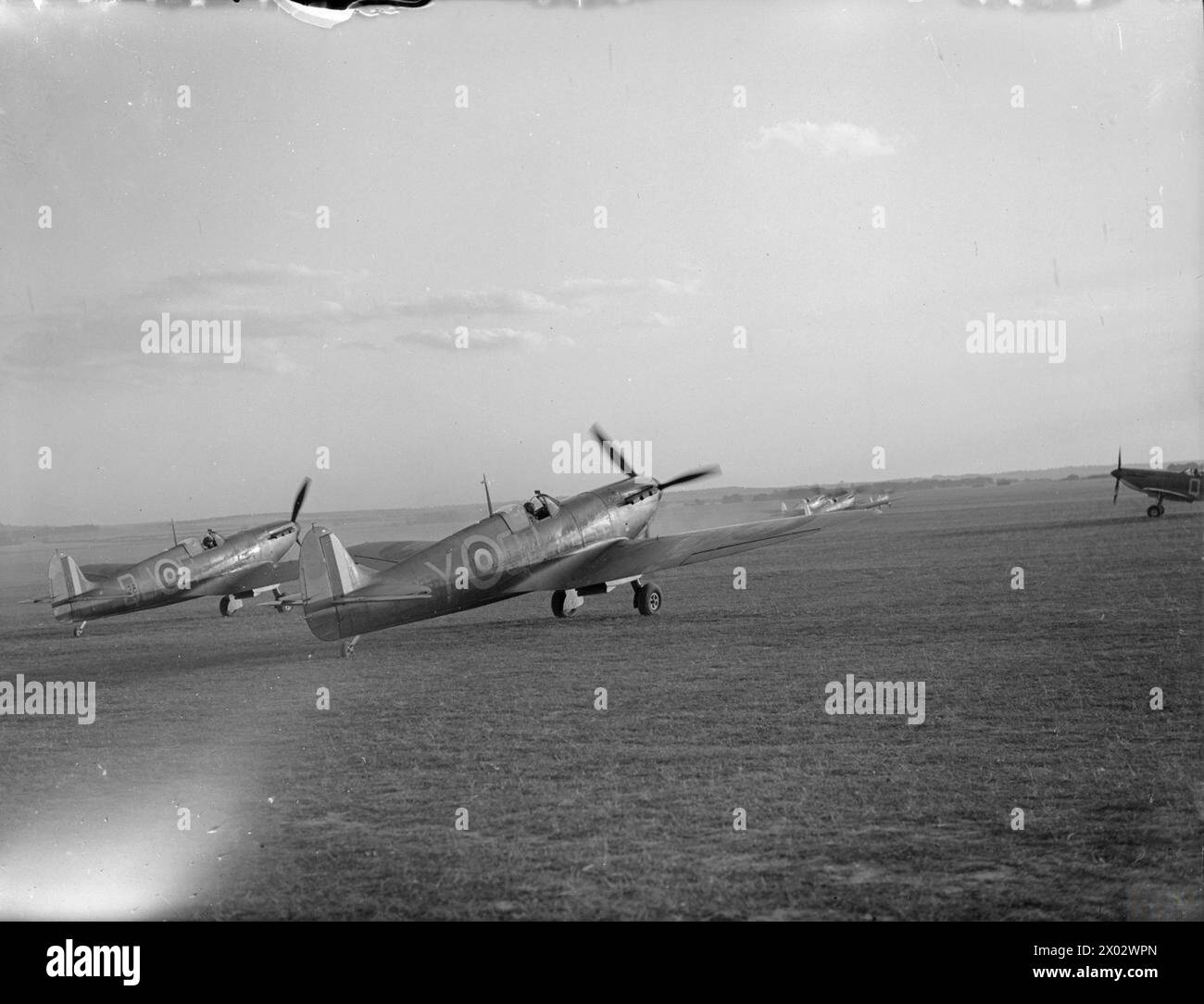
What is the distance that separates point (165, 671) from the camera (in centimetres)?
1020

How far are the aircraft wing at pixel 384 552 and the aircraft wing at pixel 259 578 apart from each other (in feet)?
9.65

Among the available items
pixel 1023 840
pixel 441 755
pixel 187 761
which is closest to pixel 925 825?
pixel 1023 840

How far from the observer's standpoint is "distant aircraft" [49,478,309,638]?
43.1 ft

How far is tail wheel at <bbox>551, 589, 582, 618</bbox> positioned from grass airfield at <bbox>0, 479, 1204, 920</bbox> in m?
0.78

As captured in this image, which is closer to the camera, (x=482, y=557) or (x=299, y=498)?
(x=482, y=557)

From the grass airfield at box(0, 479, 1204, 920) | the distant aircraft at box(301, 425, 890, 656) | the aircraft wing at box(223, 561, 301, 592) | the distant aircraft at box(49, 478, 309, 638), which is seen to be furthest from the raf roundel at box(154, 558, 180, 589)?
the distant aircraft at box(301, 425, 890, 656)

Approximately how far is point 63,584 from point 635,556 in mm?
7885

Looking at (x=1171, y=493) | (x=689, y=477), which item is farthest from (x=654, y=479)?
(x=1171, y=493)

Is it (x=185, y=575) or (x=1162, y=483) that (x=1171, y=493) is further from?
(x=185, y=575)

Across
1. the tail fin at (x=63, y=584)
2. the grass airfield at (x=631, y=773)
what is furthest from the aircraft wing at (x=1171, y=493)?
the tail fin at (x=63, y=584)

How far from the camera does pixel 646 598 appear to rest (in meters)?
12.3

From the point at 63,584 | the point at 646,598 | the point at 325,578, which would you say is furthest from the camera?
the point at 63,584
